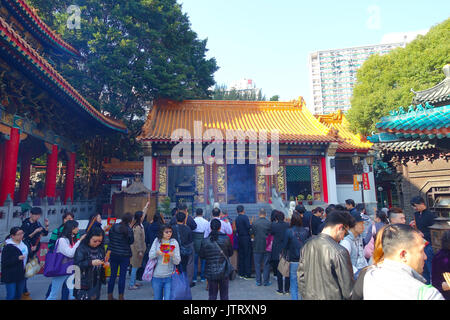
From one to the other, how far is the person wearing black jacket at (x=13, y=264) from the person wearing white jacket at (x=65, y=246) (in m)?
0.54

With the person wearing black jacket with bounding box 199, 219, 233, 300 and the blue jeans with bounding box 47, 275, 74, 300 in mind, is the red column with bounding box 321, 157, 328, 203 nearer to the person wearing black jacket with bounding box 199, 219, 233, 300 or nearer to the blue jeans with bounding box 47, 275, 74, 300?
the person wearing black jacket with bounding box 199, 219, 233, 300

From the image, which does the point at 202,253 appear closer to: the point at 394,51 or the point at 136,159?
the point at 136,159

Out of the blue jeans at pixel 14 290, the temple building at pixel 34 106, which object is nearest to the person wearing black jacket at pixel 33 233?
the blue jeans at pixel 14 290

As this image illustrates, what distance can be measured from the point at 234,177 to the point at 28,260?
12586mm

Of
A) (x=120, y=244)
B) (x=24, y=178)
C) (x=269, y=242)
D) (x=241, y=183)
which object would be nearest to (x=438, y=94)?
(x=269, y=242)

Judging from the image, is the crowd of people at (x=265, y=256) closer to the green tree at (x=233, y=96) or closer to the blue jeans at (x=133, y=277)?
the blue jeans at (x=133, y=277)

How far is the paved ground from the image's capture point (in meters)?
4.83

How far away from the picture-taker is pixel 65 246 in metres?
3.59

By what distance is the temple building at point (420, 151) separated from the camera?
15.7ft

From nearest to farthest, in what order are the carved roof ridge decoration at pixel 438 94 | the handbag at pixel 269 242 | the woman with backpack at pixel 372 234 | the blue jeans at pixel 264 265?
the woman with backpack at pixel 372 234
the blue jeans at pixel 264 265
the handbag at pixel 269 242
the carved roof ridge decoration at pixel 438 94

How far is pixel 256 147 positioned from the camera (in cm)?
1373

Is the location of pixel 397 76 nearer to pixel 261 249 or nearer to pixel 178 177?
pixel 178 177

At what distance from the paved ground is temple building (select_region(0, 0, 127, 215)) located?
2.53m

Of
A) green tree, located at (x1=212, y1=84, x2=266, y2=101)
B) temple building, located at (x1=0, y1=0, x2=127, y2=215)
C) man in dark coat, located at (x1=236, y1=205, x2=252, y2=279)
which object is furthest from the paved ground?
green tree, located at (x1=212, y1=84, x2=266, y2=101)
